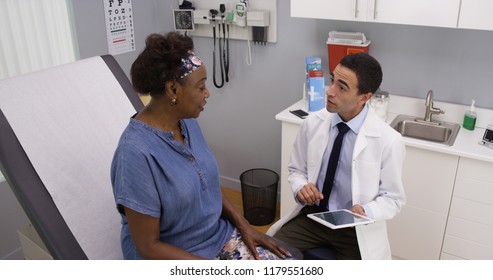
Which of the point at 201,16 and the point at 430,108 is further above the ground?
the point at 201,16

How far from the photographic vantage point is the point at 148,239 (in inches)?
49.0

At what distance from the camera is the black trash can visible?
2771 millimetres

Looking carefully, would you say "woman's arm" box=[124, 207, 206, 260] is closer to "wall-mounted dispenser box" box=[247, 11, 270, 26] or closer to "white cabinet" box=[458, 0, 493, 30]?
"white cabinet" box=[458, 0, 493, 30]

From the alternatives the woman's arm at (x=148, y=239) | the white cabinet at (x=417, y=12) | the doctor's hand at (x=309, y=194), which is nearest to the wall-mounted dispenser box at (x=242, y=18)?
the white cabinet at (x=417, y=12)

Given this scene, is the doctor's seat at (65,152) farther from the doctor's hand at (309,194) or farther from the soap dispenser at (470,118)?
the soap dispenser at (470,118)

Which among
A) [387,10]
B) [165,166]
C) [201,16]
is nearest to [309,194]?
[165,166]

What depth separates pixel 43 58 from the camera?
7.77 ft

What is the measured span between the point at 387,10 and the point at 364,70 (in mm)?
606

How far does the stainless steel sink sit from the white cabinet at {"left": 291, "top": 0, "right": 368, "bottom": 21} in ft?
2.09

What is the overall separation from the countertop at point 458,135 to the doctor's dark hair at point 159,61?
45.8 inches

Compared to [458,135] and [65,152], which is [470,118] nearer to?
[458,135]

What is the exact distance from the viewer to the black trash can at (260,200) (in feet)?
9.09
